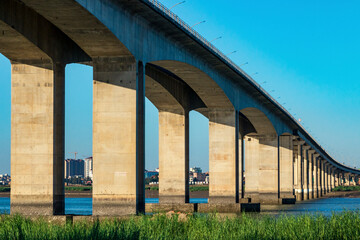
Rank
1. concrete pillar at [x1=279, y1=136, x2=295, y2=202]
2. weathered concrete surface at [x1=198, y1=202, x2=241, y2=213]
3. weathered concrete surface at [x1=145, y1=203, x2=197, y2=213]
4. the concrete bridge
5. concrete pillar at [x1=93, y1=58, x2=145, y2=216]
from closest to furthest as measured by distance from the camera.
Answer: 1. the concrete bridge
2. concrete pillar at [x1=93, y1=58, x2=145, y2=216]
3. weathered concrete surface at [x1=145, y1=203, x2=197, y2=213]
4. weathered concrete surface at [x1=198, y1=202, x2=241, y2=213]
5. concrete pillar at [x1=279, y1=136, x2=295, y2=202]

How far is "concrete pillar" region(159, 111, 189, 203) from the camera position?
61.5m

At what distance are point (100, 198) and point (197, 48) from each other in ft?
51.5

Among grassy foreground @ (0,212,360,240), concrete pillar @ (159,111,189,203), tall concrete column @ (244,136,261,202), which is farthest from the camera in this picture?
tall concrete column @ (244,136,261,202)

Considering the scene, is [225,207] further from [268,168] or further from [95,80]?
[268,168]

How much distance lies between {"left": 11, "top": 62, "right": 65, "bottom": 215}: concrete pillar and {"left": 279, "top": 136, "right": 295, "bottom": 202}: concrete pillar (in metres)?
60.9

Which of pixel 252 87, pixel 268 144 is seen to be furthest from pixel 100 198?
pixel 268 144

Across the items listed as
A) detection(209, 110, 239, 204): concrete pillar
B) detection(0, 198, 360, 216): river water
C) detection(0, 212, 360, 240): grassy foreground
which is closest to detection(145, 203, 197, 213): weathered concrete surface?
detection(0, 198, 360, 216): river water

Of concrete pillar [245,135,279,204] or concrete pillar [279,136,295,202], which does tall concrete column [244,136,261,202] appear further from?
concrete pillar [245,135,279,204]

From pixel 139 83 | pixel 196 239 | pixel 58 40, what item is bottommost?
pixel 196 239

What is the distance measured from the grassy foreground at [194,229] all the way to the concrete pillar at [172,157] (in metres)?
34.0

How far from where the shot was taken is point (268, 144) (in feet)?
280

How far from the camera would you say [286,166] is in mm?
95562

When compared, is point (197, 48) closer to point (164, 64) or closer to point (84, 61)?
point (164, 64)

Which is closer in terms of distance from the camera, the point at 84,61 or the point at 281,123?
the point at 84,61
